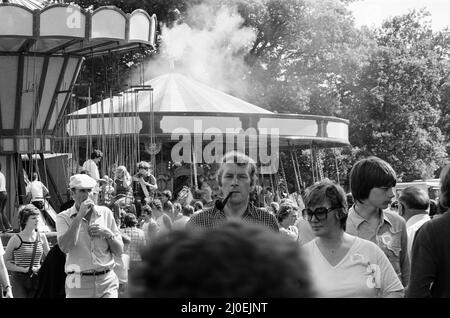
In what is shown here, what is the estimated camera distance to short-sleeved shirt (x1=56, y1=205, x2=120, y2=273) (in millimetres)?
7008

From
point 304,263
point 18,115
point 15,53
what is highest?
point 15,53

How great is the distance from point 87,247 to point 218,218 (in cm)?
212

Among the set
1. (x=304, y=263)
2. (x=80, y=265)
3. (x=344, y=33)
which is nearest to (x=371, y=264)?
(x=304, y=263)

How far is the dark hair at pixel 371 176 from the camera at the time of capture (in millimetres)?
5262

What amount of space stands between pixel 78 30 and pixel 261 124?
33.3 feet

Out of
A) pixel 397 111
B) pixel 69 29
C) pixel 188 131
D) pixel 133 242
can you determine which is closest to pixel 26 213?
pixel 133 242

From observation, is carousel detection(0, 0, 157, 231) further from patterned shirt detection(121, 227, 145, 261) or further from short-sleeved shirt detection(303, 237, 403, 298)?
short-sleeved shirt detection(303, 237, 403, 298)

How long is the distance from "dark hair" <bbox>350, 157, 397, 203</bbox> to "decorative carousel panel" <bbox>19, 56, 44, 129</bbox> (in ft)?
44.4

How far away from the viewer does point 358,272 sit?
4.16 m

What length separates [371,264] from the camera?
13.7ft

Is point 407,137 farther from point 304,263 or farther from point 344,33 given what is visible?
point 304,263

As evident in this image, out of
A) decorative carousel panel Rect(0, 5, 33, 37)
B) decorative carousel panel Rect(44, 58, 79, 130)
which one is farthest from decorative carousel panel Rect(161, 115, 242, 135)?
decorative carousel panel Rect(0, 5, 33, 37)

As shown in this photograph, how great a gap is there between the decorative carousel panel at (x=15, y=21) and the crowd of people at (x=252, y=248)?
551 centimetres

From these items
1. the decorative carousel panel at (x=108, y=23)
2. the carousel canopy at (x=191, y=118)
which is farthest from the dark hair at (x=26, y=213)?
the carousel canopy at (x=191, y=118)
